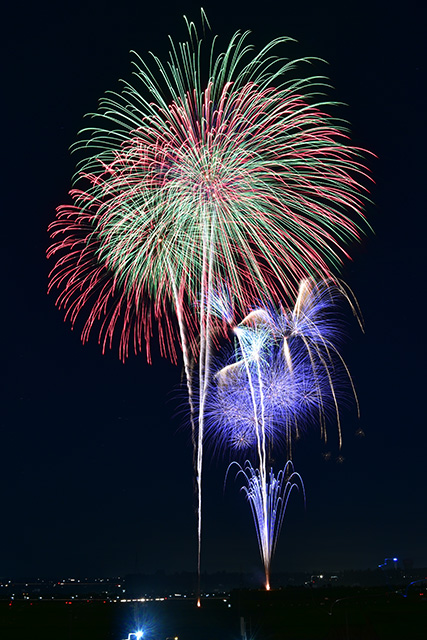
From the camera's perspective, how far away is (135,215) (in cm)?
3019

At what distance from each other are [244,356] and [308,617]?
2669cm

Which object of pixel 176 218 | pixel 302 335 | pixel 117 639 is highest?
pixel 176 218

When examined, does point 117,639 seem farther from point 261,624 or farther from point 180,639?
point 261,624

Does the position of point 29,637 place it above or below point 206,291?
below

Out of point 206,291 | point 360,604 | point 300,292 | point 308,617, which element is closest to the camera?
point 206,291

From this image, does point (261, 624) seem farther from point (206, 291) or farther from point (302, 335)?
point (206, 291)

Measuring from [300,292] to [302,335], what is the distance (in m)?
2.79

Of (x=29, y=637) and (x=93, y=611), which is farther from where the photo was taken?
(x=93, y=611)

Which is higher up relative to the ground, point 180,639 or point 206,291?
point 206,291

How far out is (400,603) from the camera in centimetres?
6994

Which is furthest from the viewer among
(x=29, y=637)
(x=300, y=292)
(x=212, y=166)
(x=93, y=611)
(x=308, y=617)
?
(x=93, y=611)

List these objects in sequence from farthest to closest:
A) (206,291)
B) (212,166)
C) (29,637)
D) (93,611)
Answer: (93,611), (29,637), (206,291), (212,166)

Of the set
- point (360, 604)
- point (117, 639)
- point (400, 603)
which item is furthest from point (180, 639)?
point (400, 603)

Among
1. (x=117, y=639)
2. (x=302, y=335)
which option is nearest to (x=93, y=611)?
(x=117, y=639)
